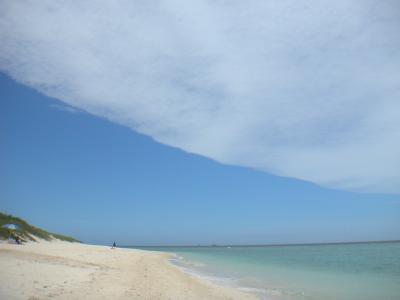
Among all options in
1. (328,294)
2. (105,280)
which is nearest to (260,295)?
(328,294)

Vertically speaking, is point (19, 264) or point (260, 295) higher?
point (19, 264)

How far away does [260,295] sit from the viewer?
15680mm

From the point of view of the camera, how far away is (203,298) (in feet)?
43.4

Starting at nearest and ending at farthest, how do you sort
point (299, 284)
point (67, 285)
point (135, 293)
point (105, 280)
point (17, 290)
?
point (17, 290) < point (67, 285) < point (135, 293) < point (105, 280) < point (299, 284)

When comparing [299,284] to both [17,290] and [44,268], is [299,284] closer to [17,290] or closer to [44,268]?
[44,268]

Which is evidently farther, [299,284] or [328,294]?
[299,284]

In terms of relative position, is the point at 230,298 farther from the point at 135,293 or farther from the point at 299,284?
the point at 299,284

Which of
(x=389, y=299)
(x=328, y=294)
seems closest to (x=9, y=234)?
(x=328, y=294)

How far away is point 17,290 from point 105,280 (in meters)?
5.13

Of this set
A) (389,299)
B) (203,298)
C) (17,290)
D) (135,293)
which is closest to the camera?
(17,290)

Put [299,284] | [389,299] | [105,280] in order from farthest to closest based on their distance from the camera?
[299,284], [389,299], [105,280]

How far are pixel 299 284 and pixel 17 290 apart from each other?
16.0m

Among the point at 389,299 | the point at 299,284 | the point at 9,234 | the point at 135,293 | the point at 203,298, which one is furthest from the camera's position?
the point at 9,234

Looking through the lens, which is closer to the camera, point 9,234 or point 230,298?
point 230,298
